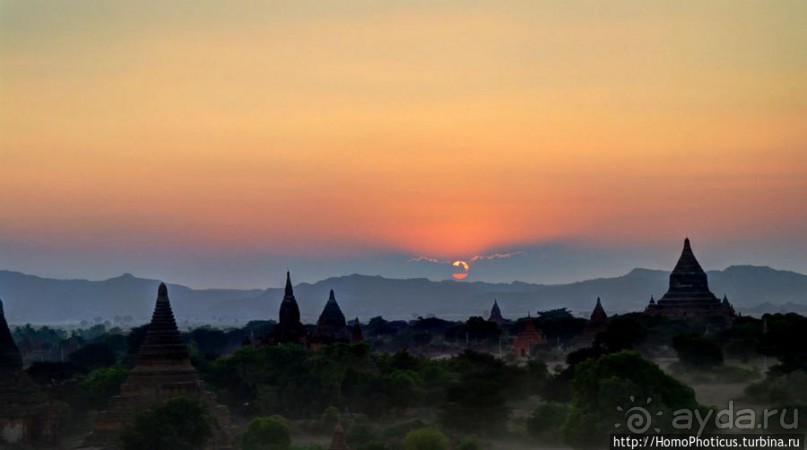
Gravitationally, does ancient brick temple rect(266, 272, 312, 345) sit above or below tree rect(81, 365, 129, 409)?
above

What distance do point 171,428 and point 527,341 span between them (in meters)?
86.2

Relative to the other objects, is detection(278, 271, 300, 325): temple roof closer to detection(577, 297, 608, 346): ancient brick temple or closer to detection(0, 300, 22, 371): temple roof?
detection(577, 297, 608, 346): ancient brick temple

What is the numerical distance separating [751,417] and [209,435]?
27866 mm

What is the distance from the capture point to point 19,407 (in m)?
68.4

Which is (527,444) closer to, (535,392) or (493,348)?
(535,392)

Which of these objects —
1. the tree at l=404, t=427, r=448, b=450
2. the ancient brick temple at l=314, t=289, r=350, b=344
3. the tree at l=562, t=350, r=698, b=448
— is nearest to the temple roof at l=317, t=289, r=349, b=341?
the ancient brick temple at l=314, t=289, r=350, b=344

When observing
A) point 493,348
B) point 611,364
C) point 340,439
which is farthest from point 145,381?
point 493,348

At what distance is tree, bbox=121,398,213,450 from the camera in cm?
6209

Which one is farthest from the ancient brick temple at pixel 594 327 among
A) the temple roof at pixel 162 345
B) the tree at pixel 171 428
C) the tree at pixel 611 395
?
the tree at pixel 171 428

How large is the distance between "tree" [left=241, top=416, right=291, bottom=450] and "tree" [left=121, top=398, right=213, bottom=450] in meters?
3.92

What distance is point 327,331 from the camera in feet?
455

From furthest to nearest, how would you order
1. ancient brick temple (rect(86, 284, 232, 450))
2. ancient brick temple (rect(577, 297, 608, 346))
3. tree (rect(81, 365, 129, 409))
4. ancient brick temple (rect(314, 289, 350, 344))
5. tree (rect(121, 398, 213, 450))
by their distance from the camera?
ancient brick temple (rect(314, 289, 350, 344)), ancient brick temple (rect(577, 297, 608, 346)), tree (rect(81, 365, 129, 409)), ancient brick temple (rect(86, 284, 232, 450)), tree (rect(121, 398, 213, 450))

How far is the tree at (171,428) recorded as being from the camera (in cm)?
6209

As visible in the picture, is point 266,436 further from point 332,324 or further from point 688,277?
point 688,277
